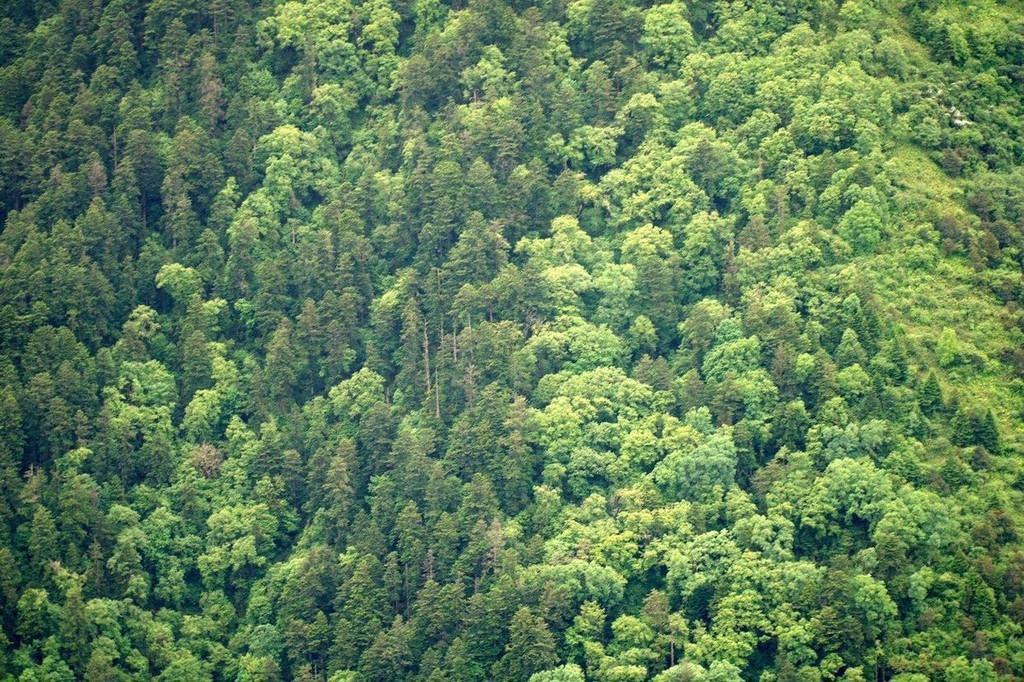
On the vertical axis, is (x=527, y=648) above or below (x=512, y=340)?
below

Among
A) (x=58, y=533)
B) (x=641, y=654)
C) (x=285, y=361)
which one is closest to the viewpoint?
(x=641, y=654)

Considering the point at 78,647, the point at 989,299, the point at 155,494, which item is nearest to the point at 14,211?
the point at 155,494

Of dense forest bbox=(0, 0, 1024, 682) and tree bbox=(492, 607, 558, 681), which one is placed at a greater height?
dense forest bbox=(0, 0, 1024, 682)

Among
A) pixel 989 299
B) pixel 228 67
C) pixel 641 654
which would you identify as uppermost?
pixel 228 67

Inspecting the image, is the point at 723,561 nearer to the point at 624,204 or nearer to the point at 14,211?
the point at 624,204

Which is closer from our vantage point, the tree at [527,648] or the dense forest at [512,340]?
the tree at [527,648]

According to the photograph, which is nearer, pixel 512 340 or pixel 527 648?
pixel 527 648

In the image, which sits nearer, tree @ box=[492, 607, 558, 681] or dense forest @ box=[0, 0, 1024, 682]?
tree @ box=[492, 607, 558, 681]

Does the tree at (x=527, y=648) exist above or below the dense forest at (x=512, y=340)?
below
